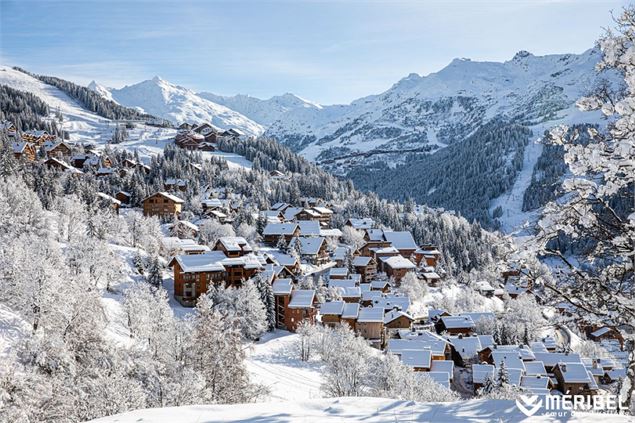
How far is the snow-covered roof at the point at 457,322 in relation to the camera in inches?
2611

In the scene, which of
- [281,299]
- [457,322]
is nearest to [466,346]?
[457,322]

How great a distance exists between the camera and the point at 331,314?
6034 cm

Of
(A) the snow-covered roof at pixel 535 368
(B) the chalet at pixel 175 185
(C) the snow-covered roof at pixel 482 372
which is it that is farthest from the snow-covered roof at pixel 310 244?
(A) the snow-covered roof at pixel 535 368

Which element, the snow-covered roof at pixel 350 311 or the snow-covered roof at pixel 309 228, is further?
the snow-covered roof at pixel 309 228

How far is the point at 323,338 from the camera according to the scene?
2048 inches

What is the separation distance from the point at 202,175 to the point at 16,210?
67705mm

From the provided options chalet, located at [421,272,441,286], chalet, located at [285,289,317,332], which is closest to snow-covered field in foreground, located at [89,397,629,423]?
chalet, located at [285,289,317,332]

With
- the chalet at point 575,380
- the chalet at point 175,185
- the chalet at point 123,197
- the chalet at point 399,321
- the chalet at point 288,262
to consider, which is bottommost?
the chalet at point 575,380

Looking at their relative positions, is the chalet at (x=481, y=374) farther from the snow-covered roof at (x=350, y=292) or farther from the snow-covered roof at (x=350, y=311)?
the snow-covered roof at (x=350, y=292)

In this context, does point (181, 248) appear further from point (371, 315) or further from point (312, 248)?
point (371, 315)

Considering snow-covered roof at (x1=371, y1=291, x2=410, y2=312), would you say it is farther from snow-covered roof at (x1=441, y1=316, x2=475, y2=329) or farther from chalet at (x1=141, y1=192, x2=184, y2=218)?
chalet at (x1=141, y1=192, x2=184, y2=218)

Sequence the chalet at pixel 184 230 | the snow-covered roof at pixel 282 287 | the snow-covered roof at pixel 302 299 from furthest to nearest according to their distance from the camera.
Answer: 1. the chalet at pixel 184 230
2. the snow-covered roof at pixel 282 287
3. the snow-covered roof at pixel 302 299

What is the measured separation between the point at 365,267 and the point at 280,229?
1877 centimetres

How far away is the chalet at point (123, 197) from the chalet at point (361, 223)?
51.8m
